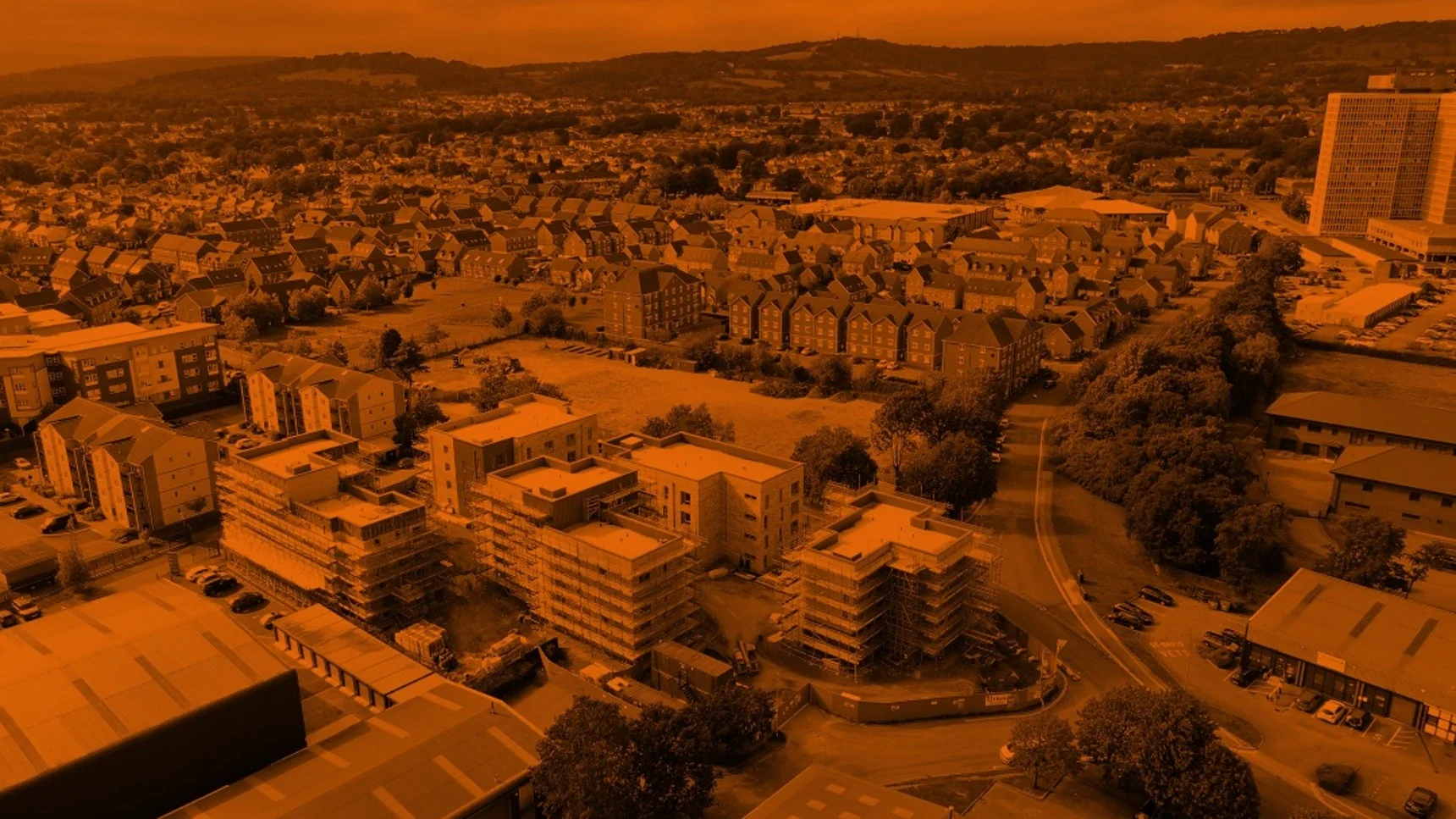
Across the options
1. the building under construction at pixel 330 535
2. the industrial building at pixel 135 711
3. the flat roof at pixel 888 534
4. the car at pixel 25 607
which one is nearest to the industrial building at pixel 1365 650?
the flat roof at pixel 888 534

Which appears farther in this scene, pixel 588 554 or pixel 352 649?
pixel 588 554

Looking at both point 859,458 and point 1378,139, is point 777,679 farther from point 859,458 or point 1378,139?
point 1378,139

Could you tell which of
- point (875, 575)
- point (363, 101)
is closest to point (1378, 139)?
point (875, 575)

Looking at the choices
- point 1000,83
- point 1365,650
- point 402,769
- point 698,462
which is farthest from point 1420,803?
point 1000,83

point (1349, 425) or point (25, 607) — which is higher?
point (1349, 425)

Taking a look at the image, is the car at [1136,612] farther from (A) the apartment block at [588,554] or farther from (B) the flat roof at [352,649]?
(B) the flat roof at [352,649]

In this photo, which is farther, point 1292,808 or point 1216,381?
point 1216,381

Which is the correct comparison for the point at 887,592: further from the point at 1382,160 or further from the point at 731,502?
the point at 1382,160
